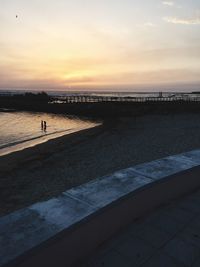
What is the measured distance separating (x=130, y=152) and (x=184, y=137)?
18.0 ft

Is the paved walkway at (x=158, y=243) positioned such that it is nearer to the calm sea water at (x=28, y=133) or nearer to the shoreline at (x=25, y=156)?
the shoreline at (x=25, y=156)

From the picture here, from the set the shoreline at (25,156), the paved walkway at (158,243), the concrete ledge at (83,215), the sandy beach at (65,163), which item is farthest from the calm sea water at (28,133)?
the paved walkway at (158,243)

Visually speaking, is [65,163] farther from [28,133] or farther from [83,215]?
[28,133]

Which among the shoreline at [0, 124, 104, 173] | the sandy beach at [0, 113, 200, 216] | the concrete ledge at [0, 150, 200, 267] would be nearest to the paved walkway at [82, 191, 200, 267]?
the concrete ledge at [0, 150, 200, 267]

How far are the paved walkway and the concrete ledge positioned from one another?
109 millimetres

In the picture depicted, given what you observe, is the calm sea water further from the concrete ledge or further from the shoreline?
the concrete ledge

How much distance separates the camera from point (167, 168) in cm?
352

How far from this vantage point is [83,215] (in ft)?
7.44

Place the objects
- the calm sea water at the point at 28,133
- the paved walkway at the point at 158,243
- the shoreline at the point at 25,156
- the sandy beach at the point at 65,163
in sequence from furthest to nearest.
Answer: the calm sea water at the point at 28,133 < the shoreline at the point at 25,156 < the sandy beach at the point at 65,163 < the paved walkway at the point at 158,243

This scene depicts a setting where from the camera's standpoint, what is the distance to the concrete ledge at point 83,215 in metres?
1.93

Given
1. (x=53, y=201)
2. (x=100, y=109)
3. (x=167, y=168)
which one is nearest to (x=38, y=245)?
(x=53, y=201)

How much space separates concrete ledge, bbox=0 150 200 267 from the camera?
6.32 feet

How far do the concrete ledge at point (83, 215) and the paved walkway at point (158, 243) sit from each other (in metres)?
0.11

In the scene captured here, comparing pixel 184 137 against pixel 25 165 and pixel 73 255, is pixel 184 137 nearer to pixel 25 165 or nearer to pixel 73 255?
pixel 25 165
